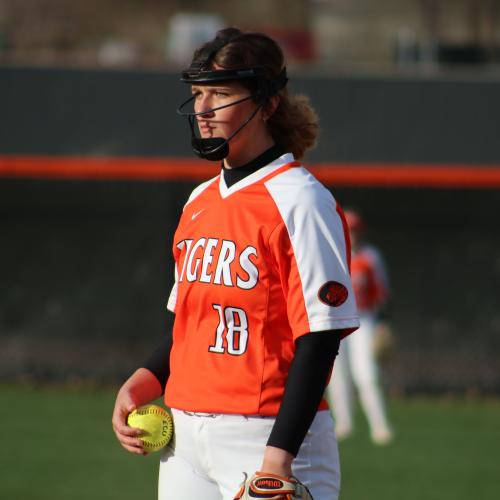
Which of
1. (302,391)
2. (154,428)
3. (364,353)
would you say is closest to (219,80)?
(302,391)

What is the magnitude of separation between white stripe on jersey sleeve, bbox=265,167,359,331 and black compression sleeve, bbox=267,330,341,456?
45 millimetres

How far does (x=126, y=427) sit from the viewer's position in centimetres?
296

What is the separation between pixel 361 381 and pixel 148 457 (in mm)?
1929

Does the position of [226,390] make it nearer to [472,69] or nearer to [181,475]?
[181,475]

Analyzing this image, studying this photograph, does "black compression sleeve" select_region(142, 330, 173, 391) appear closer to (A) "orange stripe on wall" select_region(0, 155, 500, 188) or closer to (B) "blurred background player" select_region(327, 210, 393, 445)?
(B) "blurred background player" select_region(327, 210, 393, 445)

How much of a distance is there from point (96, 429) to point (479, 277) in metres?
4.47

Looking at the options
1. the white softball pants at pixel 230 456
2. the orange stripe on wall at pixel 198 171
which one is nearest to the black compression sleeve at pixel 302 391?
the white softball pants at pixel 230 456

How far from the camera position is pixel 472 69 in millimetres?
12727

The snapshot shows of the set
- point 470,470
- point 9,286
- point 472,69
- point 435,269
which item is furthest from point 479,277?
point 9,286

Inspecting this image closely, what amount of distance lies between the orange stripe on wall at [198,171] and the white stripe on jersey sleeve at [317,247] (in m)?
8.87

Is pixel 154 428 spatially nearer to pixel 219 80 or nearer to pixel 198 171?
pixel 219 80

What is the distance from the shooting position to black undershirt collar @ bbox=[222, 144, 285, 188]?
113 inches

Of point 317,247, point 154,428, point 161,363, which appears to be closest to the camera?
point 317,247

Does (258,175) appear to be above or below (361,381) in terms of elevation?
above
